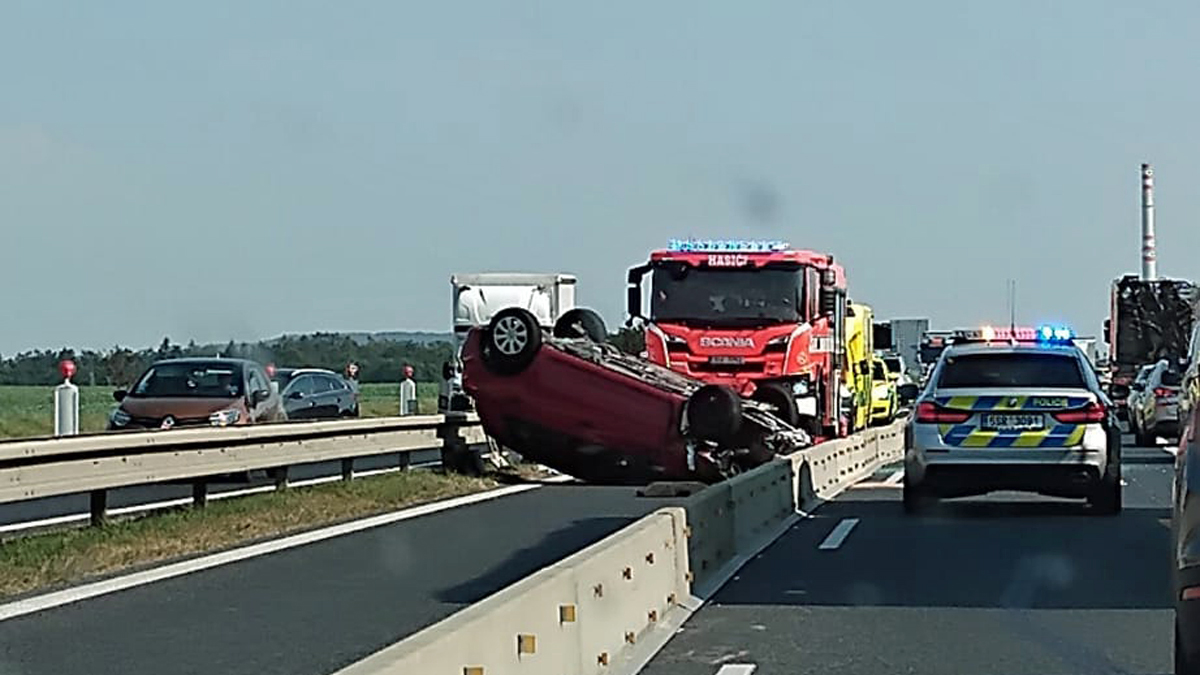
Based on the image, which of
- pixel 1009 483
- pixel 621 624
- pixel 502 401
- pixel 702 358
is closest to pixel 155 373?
pixel 502 401

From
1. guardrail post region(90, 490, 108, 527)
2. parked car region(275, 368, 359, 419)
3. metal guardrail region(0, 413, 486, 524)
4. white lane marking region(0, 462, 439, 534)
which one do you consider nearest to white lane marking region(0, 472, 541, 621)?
metal guardrail region(0, 413, 486, 524)

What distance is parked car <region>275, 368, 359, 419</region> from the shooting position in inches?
1485

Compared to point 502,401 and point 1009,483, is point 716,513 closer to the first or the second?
point 1009,483

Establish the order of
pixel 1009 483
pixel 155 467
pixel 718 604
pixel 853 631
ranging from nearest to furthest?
pixel 853 631 → pixel 718 604 → pixel 155 467 → pixel 1009 483

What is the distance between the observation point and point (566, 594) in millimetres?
9164

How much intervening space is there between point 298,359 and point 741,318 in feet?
154

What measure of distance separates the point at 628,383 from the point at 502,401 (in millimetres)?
1398

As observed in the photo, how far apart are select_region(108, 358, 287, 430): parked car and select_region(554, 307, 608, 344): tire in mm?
3664

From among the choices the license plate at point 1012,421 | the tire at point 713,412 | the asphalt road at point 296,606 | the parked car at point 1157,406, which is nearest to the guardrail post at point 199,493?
the asphalt road at point 296,606

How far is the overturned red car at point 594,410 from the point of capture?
23094mm

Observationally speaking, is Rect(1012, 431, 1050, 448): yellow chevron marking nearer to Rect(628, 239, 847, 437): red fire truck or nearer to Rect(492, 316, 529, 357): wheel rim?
Rect(492, 316, 529, 357): wheel rim

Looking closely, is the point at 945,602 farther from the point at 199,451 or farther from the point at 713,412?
the point at 713,412

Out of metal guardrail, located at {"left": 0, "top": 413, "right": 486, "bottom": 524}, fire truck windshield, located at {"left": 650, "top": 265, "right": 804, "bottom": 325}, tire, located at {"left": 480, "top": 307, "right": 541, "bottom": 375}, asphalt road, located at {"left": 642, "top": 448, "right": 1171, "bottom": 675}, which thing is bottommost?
asphalt road, located at {"left": 642, "top": 448, "right": 1171, "bottom": 675}

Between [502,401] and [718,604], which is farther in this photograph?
[502,401]
